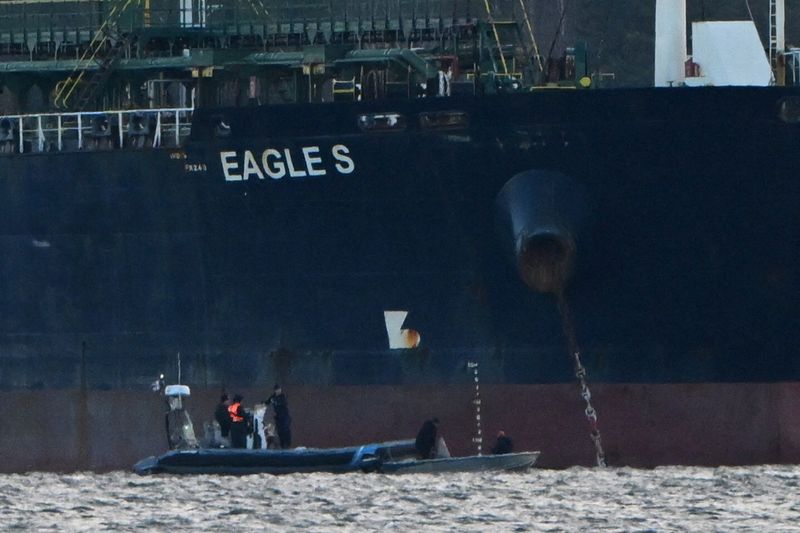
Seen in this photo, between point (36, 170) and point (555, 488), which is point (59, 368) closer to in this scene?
point (36, 170)

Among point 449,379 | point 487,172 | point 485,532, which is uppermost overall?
point 487,172

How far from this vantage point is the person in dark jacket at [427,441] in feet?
76.7

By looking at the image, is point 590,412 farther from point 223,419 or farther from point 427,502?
point 427,502

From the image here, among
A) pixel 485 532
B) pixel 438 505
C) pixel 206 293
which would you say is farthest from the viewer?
pixel 206 293

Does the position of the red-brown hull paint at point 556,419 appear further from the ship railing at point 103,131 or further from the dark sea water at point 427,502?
the ship railing at point 103,131

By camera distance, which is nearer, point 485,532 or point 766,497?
point 485,532

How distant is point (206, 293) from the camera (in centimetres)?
2567

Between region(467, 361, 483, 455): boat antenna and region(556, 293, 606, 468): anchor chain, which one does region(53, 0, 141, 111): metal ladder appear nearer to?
region(467, 361, 483, 455): boat antenna

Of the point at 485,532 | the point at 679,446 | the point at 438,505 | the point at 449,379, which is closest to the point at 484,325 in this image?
the point at 449,379

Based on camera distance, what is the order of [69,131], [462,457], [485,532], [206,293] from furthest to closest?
[69,131] < [206,293] < [462,457] < [485,532]

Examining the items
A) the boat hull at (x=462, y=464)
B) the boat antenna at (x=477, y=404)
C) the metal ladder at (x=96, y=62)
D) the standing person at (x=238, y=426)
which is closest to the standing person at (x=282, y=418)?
the standing person at (x=238, y=426)

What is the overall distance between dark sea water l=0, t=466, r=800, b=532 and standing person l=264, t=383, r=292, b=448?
5.60ft

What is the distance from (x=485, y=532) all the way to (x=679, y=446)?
642 cm

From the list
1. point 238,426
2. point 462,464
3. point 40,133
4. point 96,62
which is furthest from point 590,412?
point 96,62
